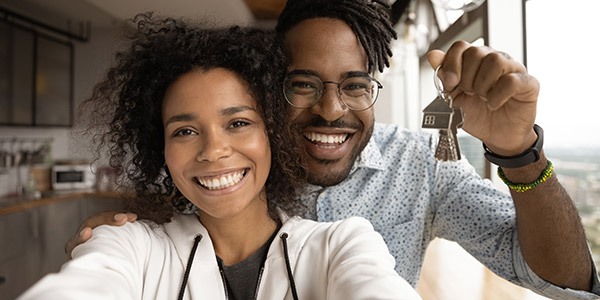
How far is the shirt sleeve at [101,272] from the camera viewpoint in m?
0.60

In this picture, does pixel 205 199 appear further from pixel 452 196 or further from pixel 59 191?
pixel 59 191

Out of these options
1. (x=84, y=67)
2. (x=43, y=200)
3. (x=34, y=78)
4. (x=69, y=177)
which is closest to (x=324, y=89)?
(x=43, y=200)

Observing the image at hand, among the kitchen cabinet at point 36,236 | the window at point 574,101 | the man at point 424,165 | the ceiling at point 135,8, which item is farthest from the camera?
the ceiling at point 135,8

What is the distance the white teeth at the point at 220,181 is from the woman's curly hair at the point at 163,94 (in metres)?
0.15

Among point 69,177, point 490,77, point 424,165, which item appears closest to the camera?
point 490,77

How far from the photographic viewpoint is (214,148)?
36.4 inches

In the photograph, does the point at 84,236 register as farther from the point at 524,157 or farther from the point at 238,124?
the point at 524,157

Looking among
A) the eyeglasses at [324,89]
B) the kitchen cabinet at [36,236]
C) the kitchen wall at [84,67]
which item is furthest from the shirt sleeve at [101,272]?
the kitchen wall at [84,67]

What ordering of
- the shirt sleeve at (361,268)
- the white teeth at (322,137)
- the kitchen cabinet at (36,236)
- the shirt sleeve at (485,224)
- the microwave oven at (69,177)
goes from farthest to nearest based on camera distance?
the microwave oven at (69,177) < the kitchen cabinet at (36,236) < the white teeth at (322,137) < the shirt sleeve at (485,224) < the shirt sleeve at (361,268)

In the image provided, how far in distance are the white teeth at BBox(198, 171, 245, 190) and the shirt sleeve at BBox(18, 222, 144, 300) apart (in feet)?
0.63

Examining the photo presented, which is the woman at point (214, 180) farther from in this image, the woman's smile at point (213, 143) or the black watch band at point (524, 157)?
the black watch band at point (524, 157)

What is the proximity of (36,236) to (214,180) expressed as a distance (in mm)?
3524

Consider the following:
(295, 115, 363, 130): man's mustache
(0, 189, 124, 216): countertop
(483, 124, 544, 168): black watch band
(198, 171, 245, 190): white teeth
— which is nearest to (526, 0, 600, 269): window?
(483, 124, 544, 168): black watch band

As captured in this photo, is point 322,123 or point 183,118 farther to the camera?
point 322,123
